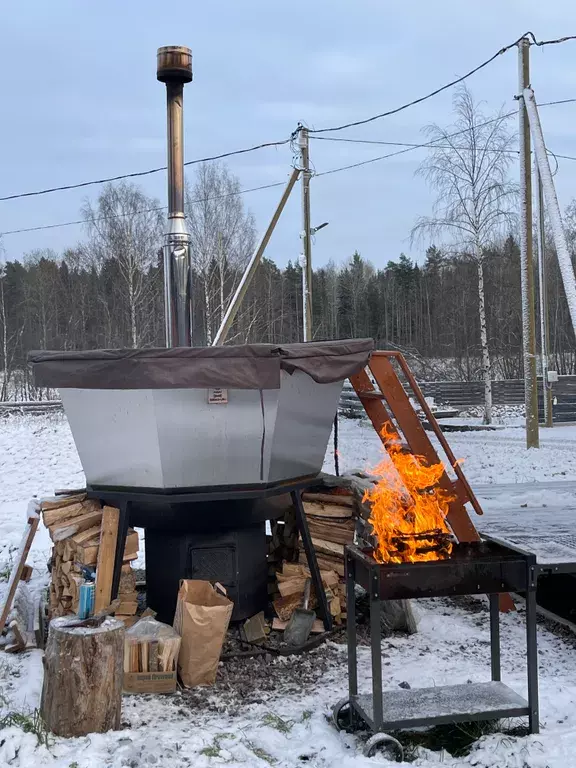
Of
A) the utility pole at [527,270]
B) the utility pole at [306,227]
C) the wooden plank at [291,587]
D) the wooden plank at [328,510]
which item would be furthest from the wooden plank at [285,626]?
the utility pole at [306,227]

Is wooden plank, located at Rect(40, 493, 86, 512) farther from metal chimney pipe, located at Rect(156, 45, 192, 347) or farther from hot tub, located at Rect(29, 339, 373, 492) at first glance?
metal chimney pipe, located at Rect(156, 45, 192, 347)

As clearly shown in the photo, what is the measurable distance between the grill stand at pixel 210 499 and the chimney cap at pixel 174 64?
3.14 metres

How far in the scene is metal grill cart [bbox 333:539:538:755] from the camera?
3.77 metres

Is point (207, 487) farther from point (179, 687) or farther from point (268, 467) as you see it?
point (179, 687)

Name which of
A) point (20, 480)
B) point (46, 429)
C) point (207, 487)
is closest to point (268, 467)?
point (207, 487)

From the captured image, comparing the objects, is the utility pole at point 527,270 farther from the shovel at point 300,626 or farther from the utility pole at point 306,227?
the shovel at point 300,626

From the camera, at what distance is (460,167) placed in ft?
70.5

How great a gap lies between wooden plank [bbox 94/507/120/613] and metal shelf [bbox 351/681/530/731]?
82.4 inches

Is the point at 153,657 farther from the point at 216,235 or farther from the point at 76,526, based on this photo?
the point at 216,235

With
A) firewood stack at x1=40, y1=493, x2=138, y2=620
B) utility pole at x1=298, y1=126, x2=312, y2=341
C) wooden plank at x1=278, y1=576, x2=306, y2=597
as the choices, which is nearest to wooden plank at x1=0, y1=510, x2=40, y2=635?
firewood stack at x1=40, y1=493, x2=138, y2=620

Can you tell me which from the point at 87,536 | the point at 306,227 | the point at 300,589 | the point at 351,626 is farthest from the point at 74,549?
the point at 306,227

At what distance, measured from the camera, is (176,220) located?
19.5ft

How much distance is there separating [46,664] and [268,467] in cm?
196

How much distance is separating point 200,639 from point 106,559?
39.8 inches
